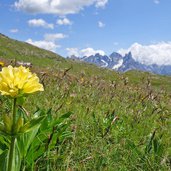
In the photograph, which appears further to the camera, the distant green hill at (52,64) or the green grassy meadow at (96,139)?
the distant green hill at (52,64)

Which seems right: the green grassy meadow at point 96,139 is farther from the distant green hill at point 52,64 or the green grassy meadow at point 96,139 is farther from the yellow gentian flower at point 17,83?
the distant green hill at point 52,64

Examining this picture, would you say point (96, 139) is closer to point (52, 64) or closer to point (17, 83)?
point (17, 83)

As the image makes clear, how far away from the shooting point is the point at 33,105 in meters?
6.34

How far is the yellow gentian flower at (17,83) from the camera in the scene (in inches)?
88.6

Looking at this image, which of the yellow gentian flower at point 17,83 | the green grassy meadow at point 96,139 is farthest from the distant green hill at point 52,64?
the yellow gentian flower at point 17,83

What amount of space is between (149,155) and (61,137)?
104cm

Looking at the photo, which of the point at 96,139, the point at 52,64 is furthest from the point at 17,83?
the point at 52,64

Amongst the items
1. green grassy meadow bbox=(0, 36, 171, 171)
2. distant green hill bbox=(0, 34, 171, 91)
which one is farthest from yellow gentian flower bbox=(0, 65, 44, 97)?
distant green hill bbox=(0, 34, 171, 91)

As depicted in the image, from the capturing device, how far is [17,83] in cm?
228

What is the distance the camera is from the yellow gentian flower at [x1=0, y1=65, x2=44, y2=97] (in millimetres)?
2251

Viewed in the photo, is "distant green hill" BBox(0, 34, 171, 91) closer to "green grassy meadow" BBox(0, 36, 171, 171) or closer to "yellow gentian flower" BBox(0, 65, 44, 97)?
"green grassy meadow" BBox(0, 36, 171, 171)

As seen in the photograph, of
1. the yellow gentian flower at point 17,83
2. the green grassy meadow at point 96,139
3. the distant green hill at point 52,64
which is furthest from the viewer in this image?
the distant green hill at point 52,64

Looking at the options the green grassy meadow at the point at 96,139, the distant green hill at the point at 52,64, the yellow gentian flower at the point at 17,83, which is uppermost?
the distant green hill at the point at 52,64

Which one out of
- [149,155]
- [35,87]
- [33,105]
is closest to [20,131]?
[35,87]
